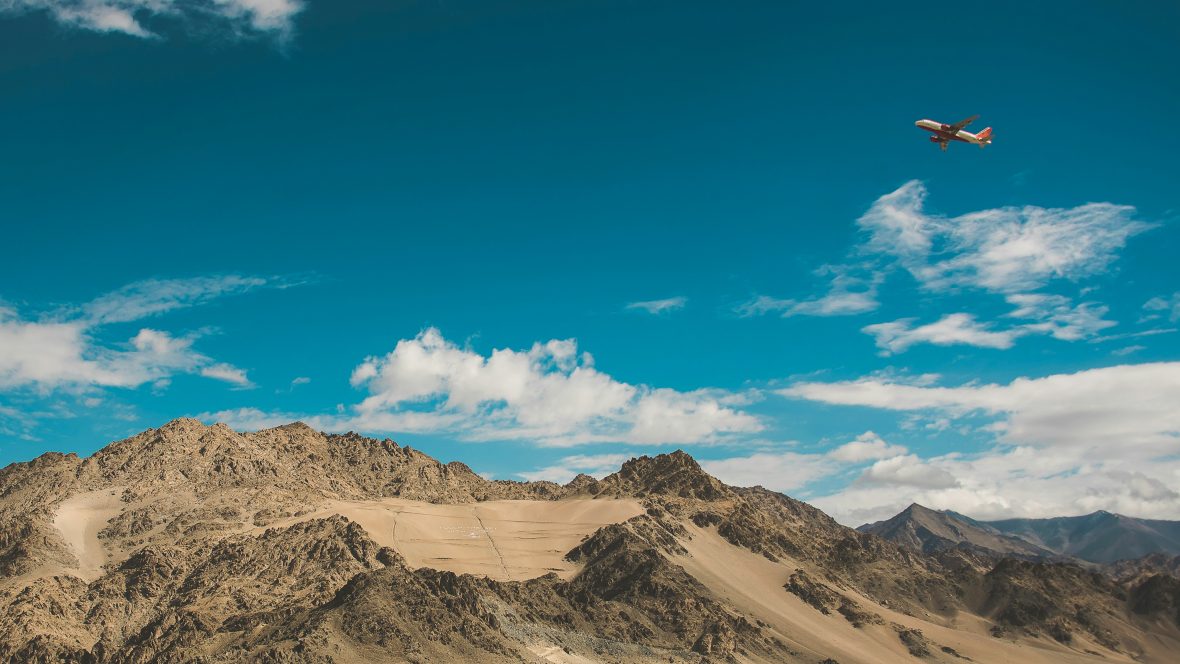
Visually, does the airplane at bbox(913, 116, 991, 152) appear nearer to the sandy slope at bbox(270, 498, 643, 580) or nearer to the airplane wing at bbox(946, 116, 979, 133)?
the airplane wing at bbox(946, 116, 979, 133)

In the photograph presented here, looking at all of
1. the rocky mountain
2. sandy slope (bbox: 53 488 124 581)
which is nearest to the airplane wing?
the rocky mountain

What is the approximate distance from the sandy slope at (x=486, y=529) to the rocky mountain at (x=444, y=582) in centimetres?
63

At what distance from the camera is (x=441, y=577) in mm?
102000

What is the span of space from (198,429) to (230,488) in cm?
2257

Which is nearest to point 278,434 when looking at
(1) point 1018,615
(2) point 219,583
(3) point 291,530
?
(3) point 291,530

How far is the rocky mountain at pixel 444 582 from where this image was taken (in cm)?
9569

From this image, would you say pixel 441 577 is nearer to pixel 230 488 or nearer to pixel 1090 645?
pixel 230 488

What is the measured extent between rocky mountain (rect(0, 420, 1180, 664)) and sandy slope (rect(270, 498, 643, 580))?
2.06 feet

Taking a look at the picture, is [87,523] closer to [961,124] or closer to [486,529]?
[486,529]

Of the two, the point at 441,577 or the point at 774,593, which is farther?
the point at 774,593

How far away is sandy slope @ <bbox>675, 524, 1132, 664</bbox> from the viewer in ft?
448

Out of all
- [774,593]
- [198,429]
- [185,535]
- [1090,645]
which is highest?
[198,429]

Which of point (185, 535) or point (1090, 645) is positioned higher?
point (185, 535)

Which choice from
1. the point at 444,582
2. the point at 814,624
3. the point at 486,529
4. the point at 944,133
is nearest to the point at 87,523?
the point at 486,529
